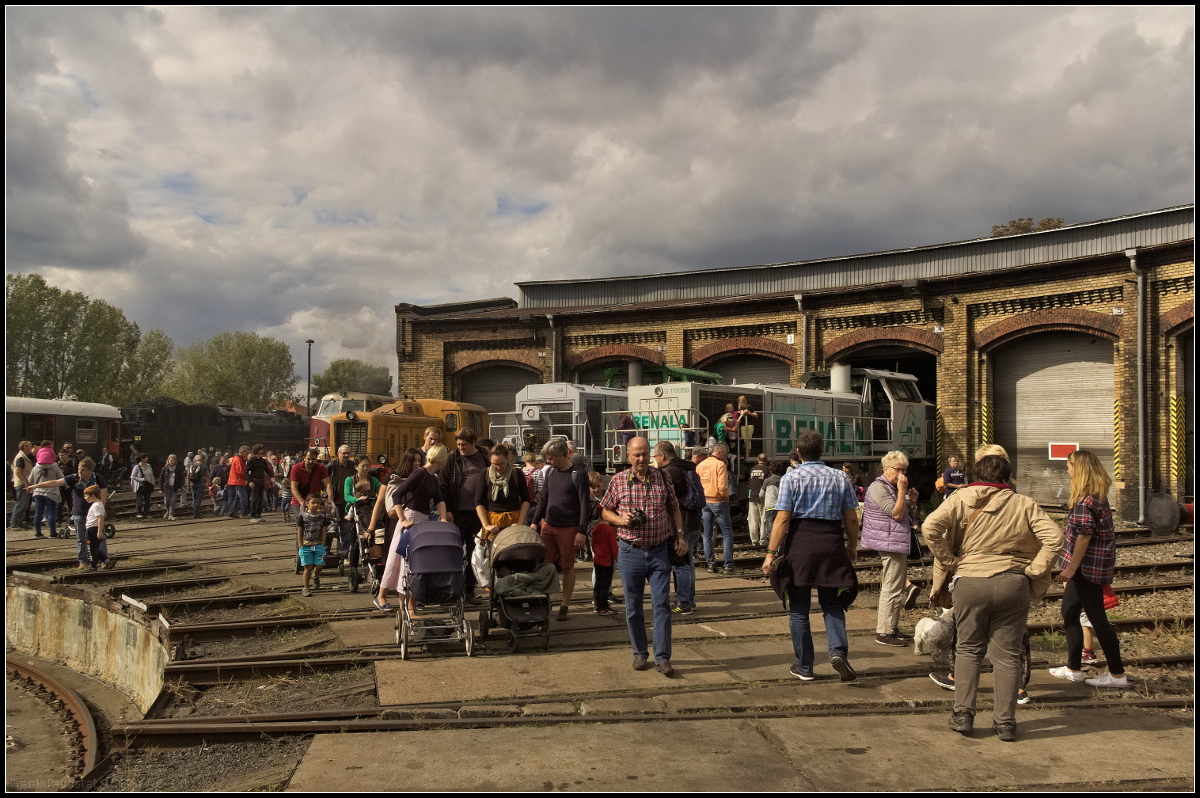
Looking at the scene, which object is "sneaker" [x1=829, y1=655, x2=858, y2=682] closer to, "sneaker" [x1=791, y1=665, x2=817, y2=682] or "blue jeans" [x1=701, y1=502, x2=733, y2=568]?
"sneaker" [x1=791, y1=665, x2=817, y2=682]

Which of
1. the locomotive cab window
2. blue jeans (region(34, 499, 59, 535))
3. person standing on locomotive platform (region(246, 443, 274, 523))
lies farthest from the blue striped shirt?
the locomotive cab window

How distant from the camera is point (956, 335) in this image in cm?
2278

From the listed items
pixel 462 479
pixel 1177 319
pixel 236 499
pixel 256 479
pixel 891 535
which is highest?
pixel 1177 319

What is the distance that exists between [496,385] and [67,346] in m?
35.1

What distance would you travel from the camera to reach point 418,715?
550 cm

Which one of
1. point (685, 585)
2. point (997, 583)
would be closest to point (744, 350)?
point (685, 585)

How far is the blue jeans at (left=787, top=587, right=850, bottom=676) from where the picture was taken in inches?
247

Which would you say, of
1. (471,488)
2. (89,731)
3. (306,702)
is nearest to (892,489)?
(471,488)

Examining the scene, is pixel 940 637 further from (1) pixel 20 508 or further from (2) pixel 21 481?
(1) pixel 20 508

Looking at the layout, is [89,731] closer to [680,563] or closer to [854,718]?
[680,563]

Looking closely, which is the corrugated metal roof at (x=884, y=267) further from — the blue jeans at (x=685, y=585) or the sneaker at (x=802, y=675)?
the sneaker at (x=802, y=675)

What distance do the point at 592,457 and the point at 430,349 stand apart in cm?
1218

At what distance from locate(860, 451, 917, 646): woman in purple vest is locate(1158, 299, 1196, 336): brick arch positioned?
1579 cm

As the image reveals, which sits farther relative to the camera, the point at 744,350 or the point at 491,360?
the point at 491,360
